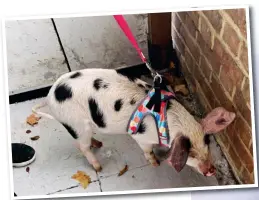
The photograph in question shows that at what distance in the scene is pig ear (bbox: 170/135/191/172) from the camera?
1462 millimetres

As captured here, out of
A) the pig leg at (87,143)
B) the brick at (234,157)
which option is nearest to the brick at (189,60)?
the brick at (234,157)

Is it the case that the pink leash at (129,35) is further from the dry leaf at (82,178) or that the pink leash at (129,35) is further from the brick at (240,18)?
the dry leaf at (82,178)

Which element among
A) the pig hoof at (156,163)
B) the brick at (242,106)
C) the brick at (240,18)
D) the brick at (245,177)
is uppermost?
the brick at (240,18)

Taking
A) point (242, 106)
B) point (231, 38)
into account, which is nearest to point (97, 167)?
point (242, 106)

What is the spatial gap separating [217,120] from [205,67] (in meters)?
0.23

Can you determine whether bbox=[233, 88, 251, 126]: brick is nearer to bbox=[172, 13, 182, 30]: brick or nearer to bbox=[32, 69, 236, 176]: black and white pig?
bbox=[32, 69, 236, 176]: black and white pig

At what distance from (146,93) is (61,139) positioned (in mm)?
415

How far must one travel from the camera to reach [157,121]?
151cm

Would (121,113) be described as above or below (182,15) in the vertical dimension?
below

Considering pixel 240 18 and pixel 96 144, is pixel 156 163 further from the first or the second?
pixel 240 18

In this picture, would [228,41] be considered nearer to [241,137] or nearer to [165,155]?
[241,137]

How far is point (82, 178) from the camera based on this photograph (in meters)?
1.68

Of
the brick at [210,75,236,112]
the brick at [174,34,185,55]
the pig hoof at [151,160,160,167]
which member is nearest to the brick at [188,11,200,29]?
the brick at [174,34,185,55]

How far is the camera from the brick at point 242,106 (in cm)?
149
